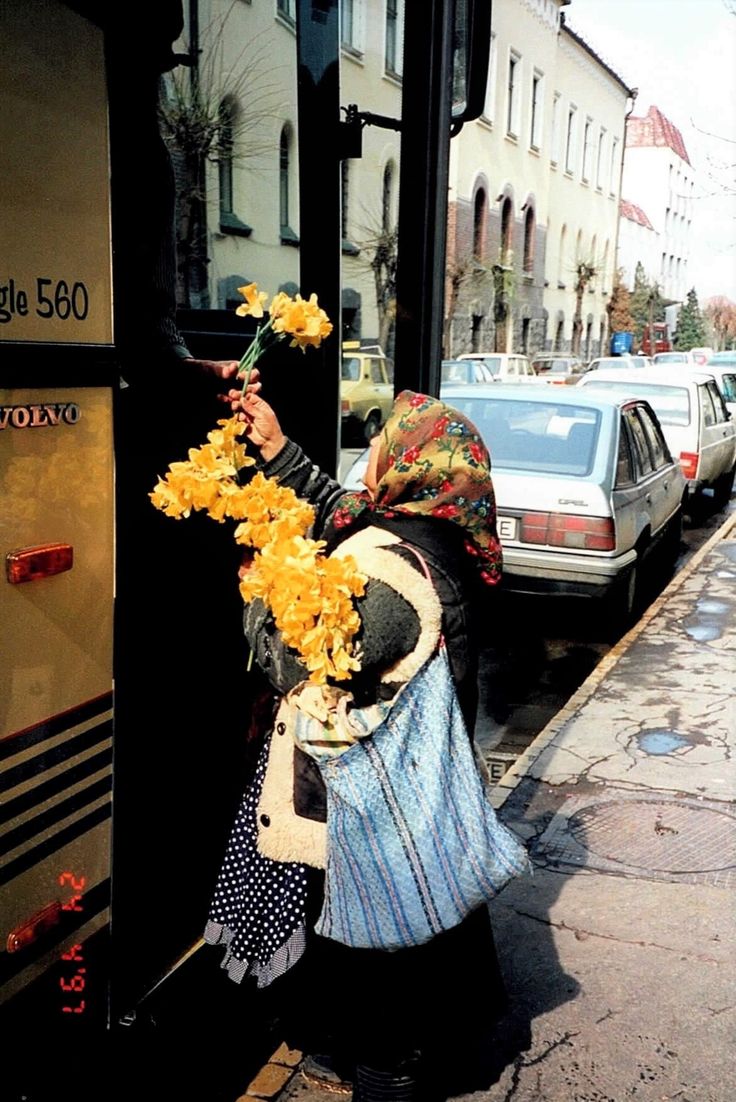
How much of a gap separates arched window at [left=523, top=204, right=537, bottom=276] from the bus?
40.0m

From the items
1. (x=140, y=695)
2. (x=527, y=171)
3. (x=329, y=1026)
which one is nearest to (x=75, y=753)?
(x=140, y=695)

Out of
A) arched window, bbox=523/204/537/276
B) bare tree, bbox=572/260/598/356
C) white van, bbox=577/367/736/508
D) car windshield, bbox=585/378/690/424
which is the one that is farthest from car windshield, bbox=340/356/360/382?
bare tree, bbox=572/260/598/356

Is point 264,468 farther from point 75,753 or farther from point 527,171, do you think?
point 527,171

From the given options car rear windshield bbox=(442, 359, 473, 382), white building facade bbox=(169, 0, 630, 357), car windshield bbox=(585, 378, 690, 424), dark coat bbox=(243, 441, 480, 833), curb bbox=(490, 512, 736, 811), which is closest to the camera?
dark coat bbox=(243, 441, 480, 833)

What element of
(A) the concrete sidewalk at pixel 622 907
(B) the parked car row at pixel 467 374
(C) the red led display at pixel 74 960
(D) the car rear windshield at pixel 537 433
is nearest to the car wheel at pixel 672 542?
(B) the parked car row at pixel 467 374

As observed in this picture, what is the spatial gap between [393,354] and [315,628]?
1573 mm

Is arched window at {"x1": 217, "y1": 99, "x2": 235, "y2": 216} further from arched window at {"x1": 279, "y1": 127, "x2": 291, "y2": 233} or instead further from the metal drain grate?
the metal drain grate

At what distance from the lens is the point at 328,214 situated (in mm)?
2957

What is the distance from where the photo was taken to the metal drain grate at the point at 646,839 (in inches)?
170

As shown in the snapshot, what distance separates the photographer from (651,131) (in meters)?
64.1

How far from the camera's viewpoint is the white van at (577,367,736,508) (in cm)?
1293

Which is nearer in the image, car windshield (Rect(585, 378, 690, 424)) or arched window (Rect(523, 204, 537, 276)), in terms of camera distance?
car windshield (Rect(585, 378, 690, 424))

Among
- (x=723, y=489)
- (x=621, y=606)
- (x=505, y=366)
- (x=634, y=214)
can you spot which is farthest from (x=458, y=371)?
(x=634, y=214)

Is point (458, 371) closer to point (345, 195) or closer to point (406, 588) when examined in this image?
point (345, 195)
